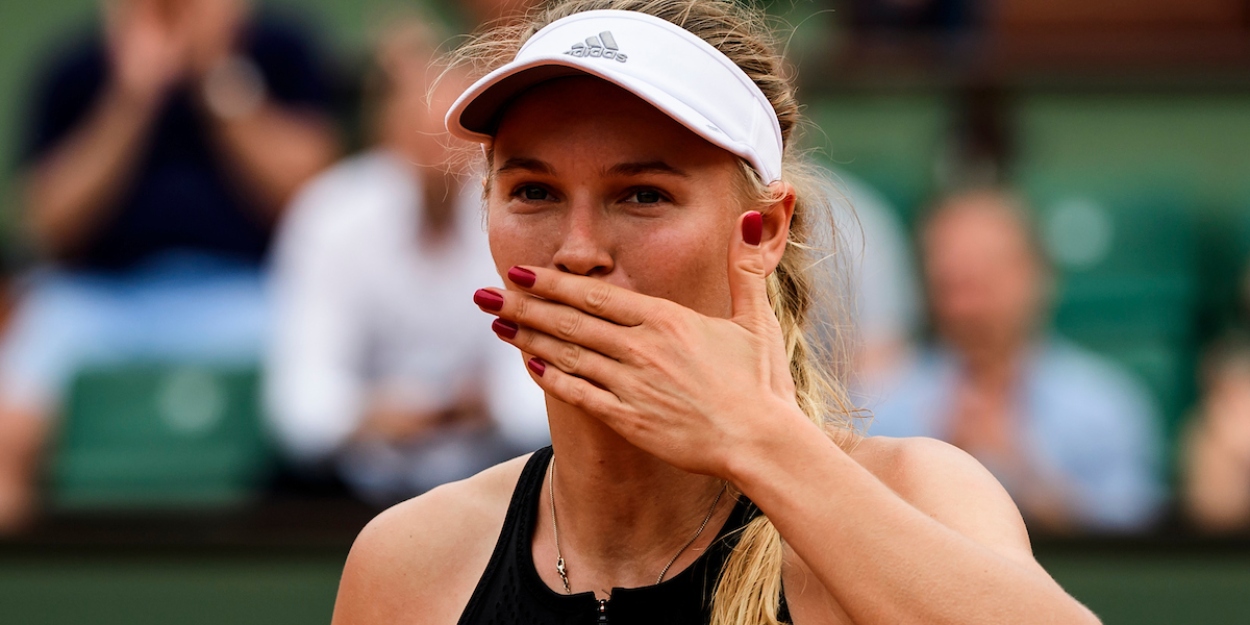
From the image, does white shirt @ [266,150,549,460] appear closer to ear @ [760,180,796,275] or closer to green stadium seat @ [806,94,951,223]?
green stadium seat @ [806,94,951,223]

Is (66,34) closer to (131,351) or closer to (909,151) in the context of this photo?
(131,351)

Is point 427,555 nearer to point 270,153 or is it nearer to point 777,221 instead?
point 777,221

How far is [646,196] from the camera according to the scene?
1.82 m

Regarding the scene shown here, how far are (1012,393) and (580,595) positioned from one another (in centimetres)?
251

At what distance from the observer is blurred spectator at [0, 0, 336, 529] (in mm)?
4641

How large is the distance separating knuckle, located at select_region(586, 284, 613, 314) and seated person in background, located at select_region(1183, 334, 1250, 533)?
9.12 ft

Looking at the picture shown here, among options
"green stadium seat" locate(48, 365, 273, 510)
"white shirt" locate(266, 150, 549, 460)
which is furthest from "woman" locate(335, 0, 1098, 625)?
"green stadium seat" locate(48, 365, 273, 510)

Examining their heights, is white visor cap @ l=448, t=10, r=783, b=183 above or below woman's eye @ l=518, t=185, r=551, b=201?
above

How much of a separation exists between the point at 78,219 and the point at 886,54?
2.86 meters

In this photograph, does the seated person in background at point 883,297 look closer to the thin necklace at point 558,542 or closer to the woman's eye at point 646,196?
the thin necklace at point 558,542

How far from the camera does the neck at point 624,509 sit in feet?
6.55

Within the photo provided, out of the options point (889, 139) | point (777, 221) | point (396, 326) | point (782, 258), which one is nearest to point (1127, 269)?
point (889, 139)

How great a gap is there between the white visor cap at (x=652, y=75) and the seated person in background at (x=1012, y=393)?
2356mm

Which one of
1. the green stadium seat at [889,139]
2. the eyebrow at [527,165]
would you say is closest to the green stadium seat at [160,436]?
the green stadium seat at [889,139]
